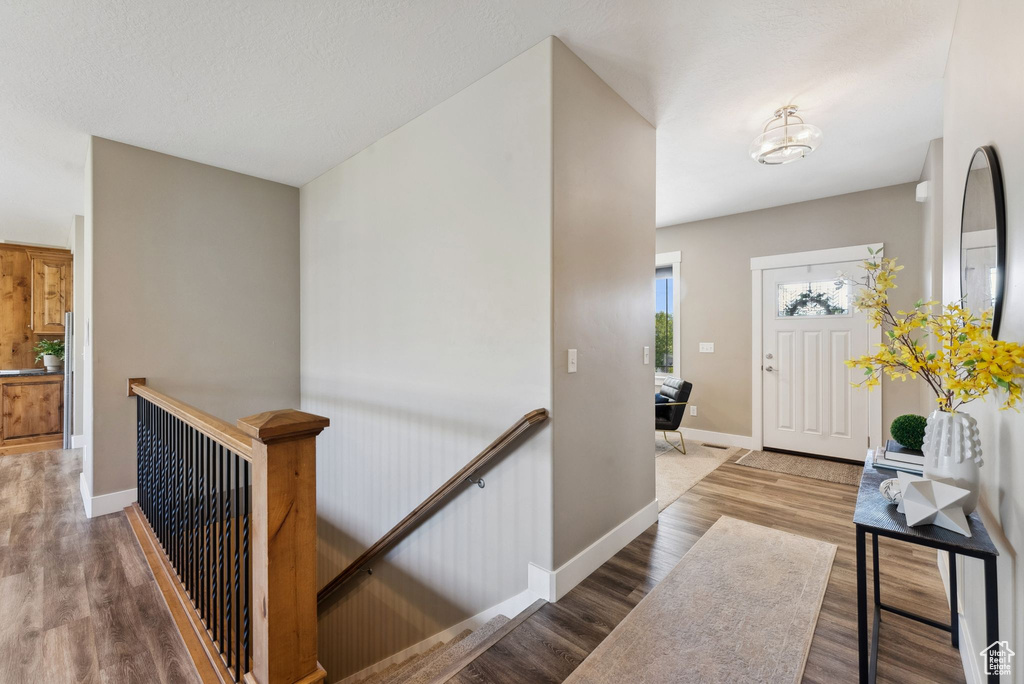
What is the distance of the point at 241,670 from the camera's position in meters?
1.45

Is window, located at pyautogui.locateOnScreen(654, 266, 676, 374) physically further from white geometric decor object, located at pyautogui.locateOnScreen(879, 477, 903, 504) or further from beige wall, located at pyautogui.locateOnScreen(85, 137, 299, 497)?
beige wall, located at pyautogui.locateOnScreen(85, 137, 299, 497)

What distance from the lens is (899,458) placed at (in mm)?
1890

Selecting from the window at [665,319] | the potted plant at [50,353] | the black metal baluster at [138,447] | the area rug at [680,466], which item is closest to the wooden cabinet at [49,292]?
the potted plant at [50,353]

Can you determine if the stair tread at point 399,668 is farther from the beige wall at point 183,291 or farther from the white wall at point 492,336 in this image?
the beige wall at point 183,291

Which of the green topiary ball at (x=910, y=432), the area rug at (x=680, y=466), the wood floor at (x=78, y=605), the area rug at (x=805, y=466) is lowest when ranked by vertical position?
the wood floor at (x=78, y=605)

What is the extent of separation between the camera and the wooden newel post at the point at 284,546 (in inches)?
47.4

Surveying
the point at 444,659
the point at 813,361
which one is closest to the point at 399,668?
the point at 444,659

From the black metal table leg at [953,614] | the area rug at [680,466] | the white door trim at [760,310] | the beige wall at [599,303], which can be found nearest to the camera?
the black metal table leg at [953,614]

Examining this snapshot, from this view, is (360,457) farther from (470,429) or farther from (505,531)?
(505,531)

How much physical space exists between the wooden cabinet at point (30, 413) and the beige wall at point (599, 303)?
612 cm

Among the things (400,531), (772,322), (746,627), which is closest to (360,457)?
(400,531)

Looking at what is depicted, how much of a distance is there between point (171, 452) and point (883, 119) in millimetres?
4544

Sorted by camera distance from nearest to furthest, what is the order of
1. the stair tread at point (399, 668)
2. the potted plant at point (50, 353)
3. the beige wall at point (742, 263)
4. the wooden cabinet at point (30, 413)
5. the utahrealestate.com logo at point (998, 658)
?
the utahrealestate.com logo at point (998, 658), the stair tread at point (399, 668), the beige wall at point (742, 263), the wooden cabinet at point (30, 413), the potted plant at point (50, 353)

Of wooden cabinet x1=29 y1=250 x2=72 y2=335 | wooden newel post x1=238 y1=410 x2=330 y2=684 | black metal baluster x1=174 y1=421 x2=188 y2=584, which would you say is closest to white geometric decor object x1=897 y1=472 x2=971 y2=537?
wooden newel post x1=238 y1=410 x2=330 y2=684
